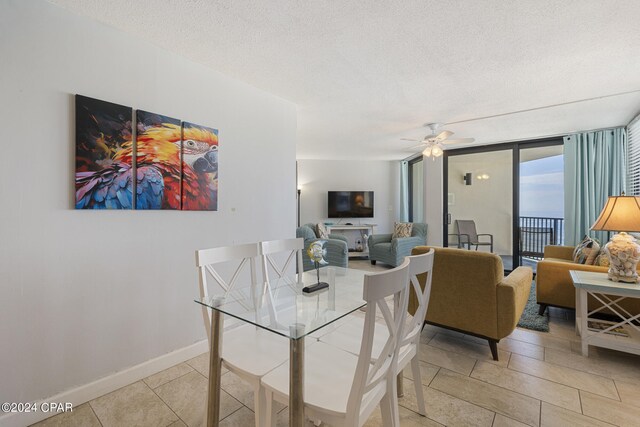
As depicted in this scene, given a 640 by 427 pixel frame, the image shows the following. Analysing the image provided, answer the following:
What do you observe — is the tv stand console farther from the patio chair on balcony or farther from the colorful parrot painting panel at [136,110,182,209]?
the colorful parrot painting panel at [136,110,182,209]

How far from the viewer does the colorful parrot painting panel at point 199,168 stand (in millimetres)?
2176

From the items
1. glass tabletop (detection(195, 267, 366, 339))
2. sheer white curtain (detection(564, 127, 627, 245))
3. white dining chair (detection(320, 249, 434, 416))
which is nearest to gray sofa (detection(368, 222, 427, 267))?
sheer white curtain (detection(564, 127, 627, 245))

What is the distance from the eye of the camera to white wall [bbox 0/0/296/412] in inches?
58.7

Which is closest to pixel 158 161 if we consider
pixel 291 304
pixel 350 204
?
pixel 291 304

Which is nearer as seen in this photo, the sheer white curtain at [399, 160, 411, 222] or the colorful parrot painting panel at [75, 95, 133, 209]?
the colorful parrot painting panel at [75, 95, 133, 209]

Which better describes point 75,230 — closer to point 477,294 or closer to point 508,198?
point 477,294

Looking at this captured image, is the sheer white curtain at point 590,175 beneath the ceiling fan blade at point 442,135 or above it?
beneath

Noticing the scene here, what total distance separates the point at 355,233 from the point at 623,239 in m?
4.93

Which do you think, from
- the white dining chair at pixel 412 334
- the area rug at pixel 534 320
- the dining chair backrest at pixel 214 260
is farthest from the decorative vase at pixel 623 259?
the dining chair backrest at pixel 214 260

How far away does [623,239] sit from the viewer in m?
2.29

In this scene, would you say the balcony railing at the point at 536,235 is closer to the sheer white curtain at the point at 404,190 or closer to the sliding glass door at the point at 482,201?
the sliding glass door at the point at 482,201

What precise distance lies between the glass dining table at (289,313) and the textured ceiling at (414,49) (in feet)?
5.55

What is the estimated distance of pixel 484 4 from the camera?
160cm

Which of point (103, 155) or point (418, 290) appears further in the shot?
point (103, 155)
